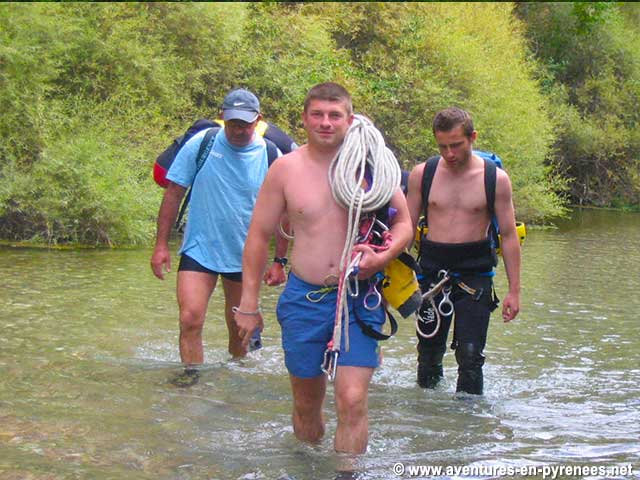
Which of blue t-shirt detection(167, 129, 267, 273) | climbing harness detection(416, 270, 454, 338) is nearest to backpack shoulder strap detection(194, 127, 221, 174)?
blue t-shirt detection(167, 129, 267, 273)

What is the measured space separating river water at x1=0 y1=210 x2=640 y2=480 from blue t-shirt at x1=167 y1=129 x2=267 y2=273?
99 centimetres

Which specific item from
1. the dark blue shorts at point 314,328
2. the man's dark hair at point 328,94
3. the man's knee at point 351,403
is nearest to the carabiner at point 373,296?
the dark blue shorts at point 314,328

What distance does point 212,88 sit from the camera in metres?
22.6

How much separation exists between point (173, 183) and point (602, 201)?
30729 mm

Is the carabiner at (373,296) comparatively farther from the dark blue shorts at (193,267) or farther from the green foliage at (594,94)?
the green foliage at (594,94)

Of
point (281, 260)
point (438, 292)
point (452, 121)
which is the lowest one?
point (438, 292)

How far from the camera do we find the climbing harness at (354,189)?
5.21 m

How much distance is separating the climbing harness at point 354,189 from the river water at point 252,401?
78 centimetres

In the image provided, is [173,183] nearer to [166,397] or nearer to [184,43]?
[166,397]

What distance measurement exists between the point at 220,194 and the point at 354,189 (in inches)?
93.0

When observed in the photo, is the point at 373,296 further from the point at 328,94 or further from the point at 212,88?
the point at 212,88

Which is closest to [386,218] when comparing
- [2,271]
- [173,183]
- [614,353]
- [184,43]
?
[173,183]

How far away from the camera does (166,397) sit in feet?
23.7

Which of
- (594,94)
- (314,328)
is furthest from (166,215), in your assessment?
(594,94)
